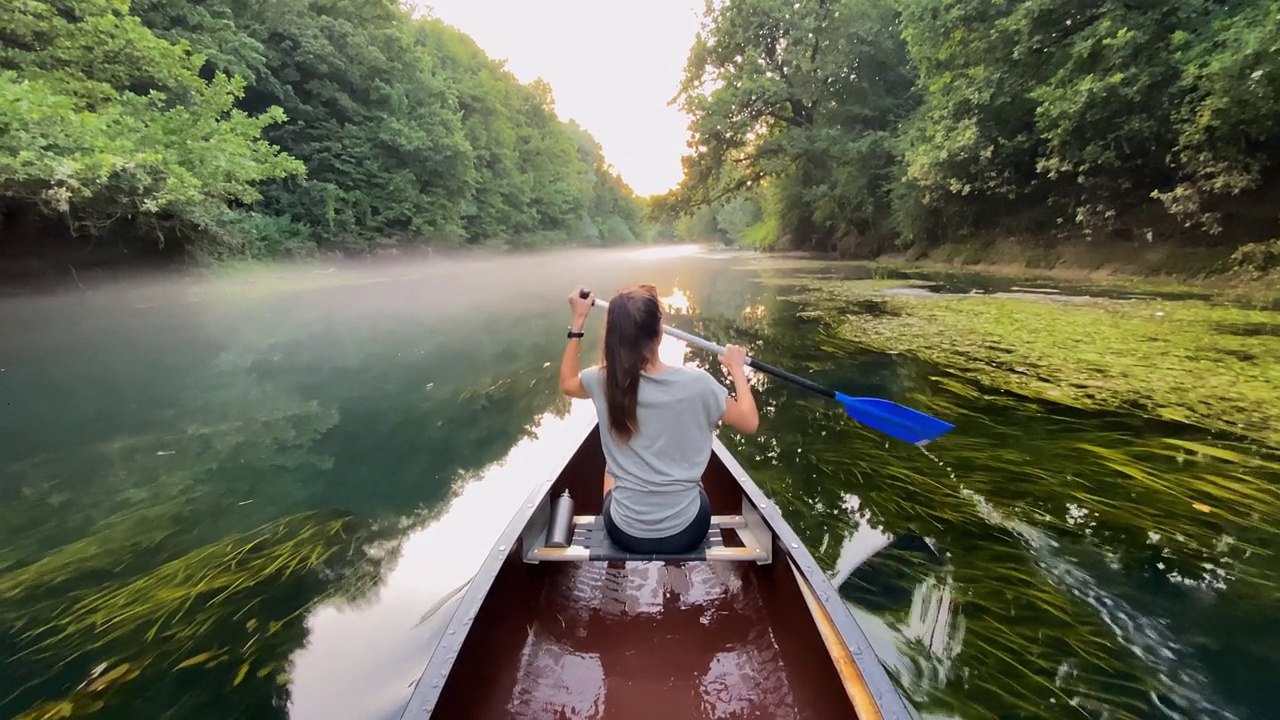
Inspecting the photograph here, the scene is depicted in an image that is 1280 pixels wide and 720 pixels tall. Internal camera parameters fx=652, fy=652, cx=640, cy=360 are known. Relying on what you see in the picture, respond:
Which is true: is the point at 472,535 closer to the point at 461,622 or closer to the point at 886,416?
the point at 461,622

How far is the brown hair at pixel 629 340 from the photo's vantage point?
76.2 inches

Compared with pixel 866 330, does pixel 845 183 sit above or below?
above

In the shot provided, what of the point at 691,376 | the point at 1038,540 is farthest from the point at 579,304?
the point at 1038,540

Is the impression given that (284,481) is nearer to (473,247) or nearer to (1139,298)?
(1139,298)

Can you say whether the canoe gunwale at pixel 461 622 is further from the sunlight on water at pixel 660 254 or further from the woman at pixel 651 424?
the sunlight on water at pixel 660 254

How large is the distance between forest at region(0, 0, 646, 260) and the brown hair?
35.7 ft

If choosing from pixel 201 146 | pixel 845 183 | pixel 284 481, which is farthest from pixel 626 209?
pixel 284 481

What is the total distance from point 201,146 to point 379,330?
5.88 m

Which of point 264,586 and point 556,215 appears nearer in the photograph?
point 264,586

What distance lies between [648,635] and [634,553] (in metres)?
0.31

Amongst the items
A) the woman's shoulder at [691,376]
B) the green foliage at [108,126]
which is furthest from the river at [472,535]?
the green foliage at [108,126]

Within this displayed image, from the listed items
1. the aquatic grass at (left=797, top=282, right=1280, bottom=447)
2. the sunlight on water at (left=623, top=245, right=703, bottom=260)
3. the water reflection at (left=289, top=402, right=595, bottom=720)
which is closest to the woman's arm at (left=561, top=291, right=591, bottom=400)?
the water reflection at (left=289, top=402, right=595, bottom=720)

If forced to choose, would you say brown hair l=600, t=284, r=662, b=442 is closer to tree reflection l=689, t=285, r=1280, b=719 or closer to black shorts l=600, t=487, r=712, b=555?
black shorts l=600, t=487, r=712, b=555

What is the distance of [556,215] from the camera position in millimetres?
43594
